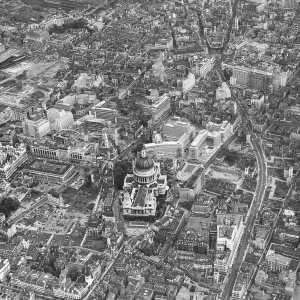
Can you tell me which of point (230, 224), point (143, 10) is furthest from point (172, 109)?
point (143, 10)

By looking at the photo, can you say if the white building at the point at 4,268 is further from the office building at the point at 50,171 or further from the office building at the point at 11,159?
the office building at the point at 11,159

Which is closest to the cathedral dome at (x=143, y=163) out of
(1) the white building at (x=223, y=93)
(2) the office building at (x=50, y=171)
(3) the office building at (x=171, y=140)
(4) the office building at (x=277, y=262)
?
(3) the office building at (x=171, y=140)

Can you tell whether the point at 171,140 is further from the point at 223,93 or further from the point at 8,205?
the point at 8,205

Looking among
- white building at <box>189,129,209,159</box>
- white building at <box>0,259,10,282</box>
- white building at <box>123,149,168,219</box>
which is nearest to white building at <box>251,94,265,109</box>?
white building at <box>189,129,209,159</box>

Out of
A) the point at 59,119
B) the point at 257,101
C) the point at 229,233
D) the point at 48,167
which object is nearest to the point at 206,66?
the point at 257,101

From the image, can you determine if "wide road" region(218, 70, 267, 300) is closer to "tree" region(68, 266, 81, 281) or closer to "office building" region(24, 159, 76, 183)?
"tree" region(68, 266, 81, 281)
